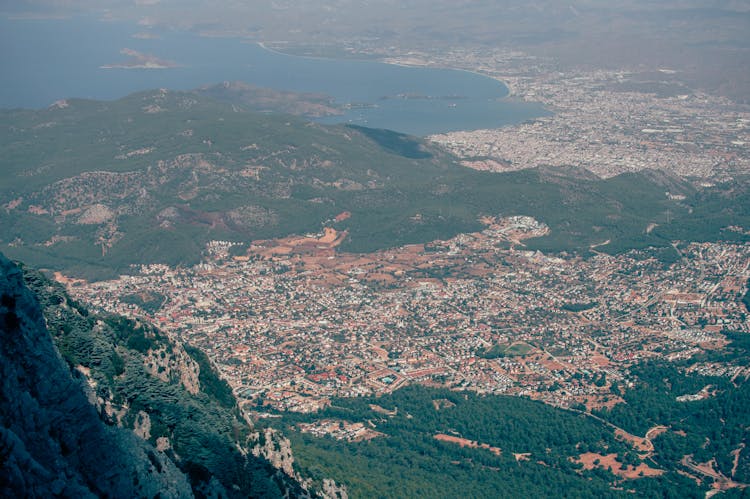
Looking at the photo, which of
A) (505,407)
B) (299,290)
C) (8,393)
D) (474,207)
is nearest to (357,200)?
(474,207)

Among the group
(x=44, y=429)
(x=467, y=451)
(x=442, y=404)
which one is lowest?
(x=442, y=404)

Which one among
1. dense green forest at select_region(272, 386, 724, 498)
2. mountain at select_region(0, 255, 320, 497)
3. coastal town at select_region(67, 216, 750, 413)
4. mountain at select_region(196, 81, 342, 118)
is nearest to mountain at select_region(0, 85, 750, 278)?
coastal town at select_region(67, 216, 750, 413)

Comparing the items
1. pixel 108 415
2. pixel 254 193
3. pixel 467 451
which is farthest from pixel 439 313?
pixel 108 415

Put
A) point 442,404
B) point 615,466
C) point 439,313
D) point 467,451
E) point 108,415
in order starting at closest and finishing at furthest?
point 108,415 → point 615,466 → point 467,451 → point 442,404 → point 439,313

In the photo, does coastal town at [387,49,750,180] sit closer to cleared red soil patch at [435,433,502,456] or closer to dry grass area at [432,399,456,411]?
dry grass area at [432,399,456,411]

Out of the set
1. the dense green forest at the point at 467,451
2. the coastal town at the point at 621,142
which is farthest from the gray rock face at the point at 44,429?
the coastal town at the point at 621,142

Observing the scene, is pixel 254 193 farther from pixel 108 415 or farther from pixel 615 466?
pixel 108 415

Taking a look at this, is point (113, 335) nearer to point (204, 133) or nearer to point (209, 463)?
point (209, 463)

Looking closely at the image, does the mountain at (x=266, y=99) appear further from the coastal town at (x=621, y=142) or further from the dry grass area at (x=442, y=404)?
the dry grass area at (x=442, y=404)
